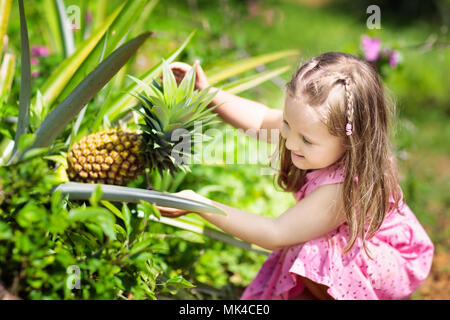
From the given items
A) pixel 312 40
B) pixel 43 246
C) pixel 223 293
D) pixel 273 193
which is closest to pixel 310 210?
pixel 223 293

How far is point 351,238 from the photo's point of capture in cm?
159

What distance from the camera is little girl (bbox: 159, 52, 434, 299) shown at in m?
1.51

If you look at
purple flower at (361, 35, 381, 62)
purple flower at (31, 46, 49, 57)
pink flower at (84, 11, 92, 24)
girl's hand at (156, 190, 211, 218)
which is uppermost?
pink flower at (84, 11, 92, 24)

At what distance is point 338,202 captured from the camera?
162cm

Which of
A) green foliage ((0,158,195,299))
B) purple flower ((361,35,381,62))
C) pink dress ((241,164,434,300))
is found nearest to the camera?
green foliage ((0,158,195,299))

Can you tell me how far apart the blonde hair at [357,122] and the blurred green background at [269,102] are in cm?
23

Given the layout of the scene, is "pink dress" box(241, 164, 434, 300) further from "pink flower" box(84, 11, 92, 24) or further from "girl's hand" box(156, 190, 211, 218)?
"pink flower" box(84, 11, 92, 24)

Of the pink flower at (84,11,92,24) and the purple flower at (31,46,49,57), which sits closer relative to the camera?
the purple flower at (31,46,49,57)

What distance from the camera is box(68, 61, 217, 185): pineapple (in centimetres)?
148

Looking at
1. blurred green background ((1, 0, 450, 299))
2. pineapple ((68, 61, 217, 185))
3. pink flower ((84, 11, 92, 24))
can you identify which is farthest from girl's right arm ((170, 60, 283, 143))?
pink flower ((84, 11, 92, 24))

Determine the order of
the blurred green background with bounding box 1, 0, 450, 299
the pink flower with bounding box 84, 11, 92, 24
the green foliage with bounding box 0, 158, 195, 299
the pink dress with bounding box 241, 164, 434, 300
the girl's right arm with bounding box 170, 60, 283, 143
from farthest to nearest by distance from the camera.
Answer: the pink flower with bounding box 84, 11, 92, 24 → the blurred green background with bounding box 1, 0, 450, 299 → the girl's right arm with bounding box 170, 60, 283, 143 → the pink dress with bounding box 241, 164, 434, 300 → the green foliage with bounding box 0, 158, 195, 299

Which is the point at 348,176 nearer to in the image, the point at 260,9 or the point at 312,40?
the point at 260,9

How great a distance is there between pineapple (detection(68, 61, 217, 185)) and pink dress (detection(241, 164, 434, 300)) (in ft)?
1.65

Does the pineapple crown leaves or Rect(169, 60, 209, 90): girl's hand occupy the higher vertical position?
Rect(169, 60, 209, 90): girl's hand
